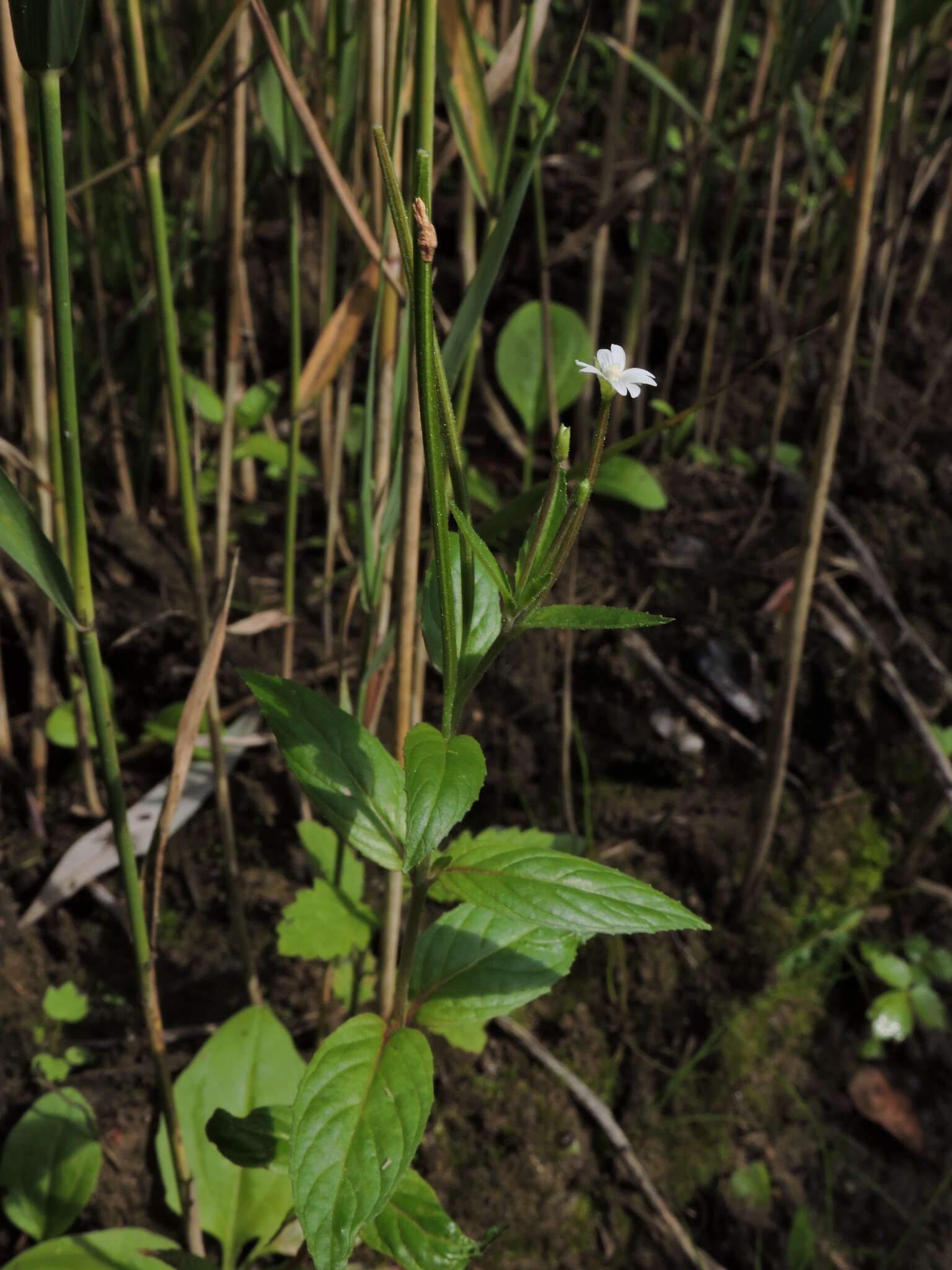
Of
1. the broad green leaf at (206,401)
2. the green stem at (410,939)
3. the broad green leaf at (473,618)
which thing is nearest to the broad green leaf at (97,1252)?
the green stem at (410,939)

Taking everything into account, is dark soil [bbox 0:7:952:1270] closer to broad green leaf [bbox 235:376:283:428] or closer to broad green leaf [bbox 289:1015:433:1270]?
broad green leaf [bbox 235:376:283:428]

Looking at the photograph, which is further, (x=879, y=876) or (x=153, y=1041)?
(x=879, y=876)

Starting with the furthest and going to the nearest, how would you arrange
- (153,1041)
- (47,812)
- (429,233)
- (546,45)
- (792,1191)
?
(546,45), (47,812), (792,1191), (153,1041), (429,233)

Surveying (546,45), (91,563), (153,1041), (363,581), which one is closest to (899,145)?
(546,45)

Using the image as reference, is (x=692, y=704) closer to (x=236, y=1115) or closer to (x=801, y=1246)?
(x=801, y=1246)

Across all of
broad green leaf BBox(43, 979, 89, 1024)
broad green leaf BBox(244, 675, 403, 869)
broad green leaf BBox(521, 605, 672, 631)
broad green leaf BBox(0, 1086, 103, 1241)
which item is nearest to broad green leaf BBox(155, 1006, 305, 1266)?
broad green leaf BBox(0, 1086, 103, 1241)

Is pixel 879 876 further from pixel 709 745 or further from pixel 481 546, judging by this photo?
pixel 481 546
